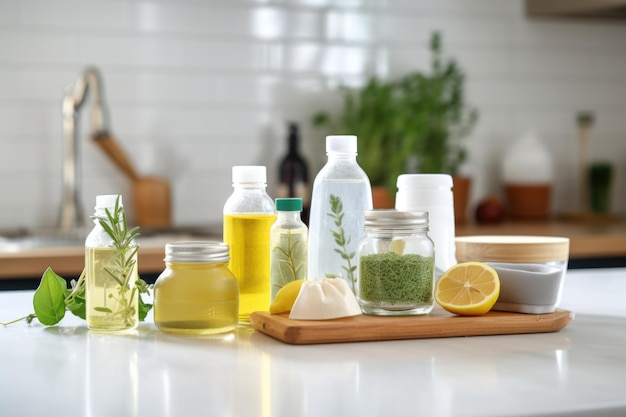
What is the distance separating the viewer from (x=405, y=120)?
3043mm

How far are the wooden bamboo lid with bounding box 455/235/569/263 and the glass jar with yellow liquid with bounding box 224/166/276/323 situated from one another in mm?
295

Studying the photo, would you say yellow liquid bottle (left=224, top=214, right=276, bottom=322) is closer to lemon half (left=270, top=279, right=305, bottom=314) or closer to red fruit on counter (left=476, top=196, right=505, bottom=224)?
lemon half (left=270, top=279, right=305, bottom=314)

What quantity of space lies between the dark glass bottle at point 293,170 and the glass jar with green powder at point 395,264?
1.85 meters

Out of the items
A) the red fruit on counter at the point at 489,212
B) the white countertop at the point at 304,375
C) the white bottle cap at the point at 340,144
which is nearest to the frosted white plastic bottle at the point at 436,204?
the white bottle cap at the point at 340,144

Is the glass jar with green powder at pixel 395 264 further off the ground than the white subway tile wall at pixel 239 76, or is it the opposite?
the white subway tile wall at pixel 239 76

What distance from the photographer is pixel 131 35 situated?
119 inches

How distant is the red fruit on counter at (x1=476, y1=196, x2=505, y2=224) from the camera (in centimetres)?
326

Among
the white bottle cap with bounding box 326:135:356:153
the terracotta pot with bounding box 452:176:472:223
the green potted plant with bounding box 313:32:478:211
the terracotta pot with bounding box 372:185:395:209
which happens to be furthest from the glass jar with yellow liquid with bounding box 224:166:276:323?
the terracotta pot with bounding box 452:176:472:223

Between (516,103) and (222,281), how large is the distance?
8.53 feet

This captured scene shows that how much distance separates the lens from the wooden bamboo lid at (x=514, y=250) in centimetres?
130

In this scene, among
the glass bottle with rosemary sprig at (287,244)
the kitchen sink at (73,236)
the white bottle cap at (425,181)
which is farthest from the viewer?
the kitchen sink at (73,236)

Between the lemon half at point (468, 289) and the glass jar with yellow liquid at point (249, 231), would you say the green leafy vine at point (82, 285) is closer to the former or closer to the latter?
the glass jar with yellow liquid at point (249, 231)

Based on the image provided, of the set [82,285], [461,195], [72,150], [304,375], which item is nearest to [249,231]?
[82,285]

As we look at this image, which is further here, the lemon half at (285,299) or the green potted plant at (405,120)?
the green potted plant at (405,120)
